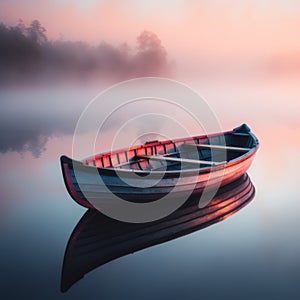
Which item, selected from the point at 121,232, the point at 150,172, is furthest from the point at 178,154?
the point at 121,232

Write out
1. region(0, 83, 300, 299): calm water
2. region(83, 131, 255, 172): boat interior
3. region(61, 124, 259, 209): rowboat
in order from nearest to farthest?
1. region(0, 83, 300, 299): calm water
2. region(61, 124, 259, 209): rowboat
3. region(83, 131, 255, 172): boat interior

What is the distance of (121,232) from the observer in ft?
21.3

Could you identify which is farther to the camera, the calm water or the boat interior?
the boat interior

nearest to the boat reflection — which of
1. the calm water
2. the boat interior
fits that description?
the calm water

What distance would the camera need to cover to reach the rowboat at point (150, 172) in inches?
241

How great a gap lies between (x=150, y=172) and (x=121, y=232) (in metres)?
1.17

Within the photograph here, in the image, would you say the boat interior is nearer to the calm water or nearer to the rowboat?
the rowboat

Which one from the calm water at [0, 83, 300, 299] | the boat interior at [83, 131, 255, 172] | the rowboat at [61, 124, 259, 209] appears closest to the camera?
the calm water at [0, 83, 300, 299]

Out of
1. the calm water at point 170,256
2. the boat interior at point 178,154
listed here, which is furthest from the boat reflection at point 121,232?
the boat interior at point 178,154

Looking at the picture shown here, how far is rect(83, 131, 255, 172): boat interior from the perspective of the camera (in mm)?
7859

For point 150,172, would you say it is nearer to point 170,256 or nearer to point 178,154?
point 170,256

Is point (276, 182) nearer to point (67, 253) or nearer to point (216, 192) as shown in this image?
point (216, 192)

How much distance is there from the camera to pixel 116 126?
981 inches

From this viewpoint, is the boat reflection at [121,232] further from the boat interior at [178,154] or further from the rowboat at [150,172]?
the boat interior at [178,154]
